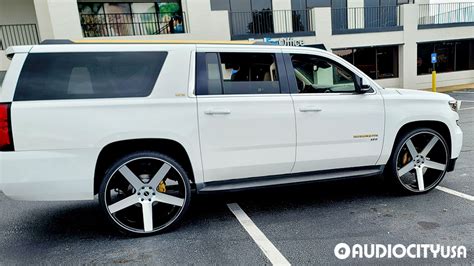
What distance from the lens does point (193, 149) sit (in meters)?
3.45

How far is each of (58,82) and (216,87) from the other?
1551mm

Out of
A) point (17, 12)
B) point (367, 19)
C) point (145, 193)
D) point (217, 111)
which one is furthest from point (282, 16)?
point (145, 193)

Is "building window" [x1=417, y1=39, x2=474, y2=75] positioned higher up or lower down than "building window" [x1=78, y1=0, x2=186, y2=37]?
lower down

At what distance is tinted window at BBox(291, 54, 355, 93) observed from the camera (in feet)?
12.9

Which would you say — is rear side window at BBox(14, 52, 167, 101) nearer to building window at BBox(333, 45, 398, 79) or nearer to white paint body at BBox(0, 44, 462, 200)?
white paint body at BBox(0, 44, 462, 200)

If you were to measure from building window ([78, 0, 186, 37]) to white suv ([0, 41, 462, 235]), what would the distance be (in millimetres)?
12400

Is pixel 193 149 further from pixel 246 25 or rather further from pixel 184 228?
pixel 246 25

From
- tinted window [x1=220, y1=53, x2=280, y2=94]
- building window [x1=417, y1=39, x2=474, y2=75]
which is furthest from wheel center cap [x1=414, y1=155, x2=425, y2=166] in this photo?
building window [x1=417, y1=39, x2=474, y2=75]

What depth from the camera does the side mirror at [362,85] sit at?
392cm

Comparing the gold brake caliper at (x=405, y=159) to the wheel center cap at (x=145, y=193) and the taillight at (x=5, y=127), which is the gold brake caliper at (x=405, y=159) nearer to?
the wheel center cap at (x=145, y=193)

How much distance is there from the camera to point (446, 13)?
20328mm

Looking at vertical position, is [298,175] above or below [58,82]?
below

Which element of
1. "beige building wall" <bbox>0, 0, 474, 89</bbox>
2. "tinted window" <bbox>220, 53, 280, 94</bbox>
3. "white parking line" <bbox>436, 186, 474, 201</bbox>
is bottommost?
"white parking line" <bbox>436, 186, 474, 201</bbox>

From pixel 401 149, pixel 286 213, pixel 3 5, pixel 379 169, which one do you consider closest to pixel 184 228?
pixel 286 213
